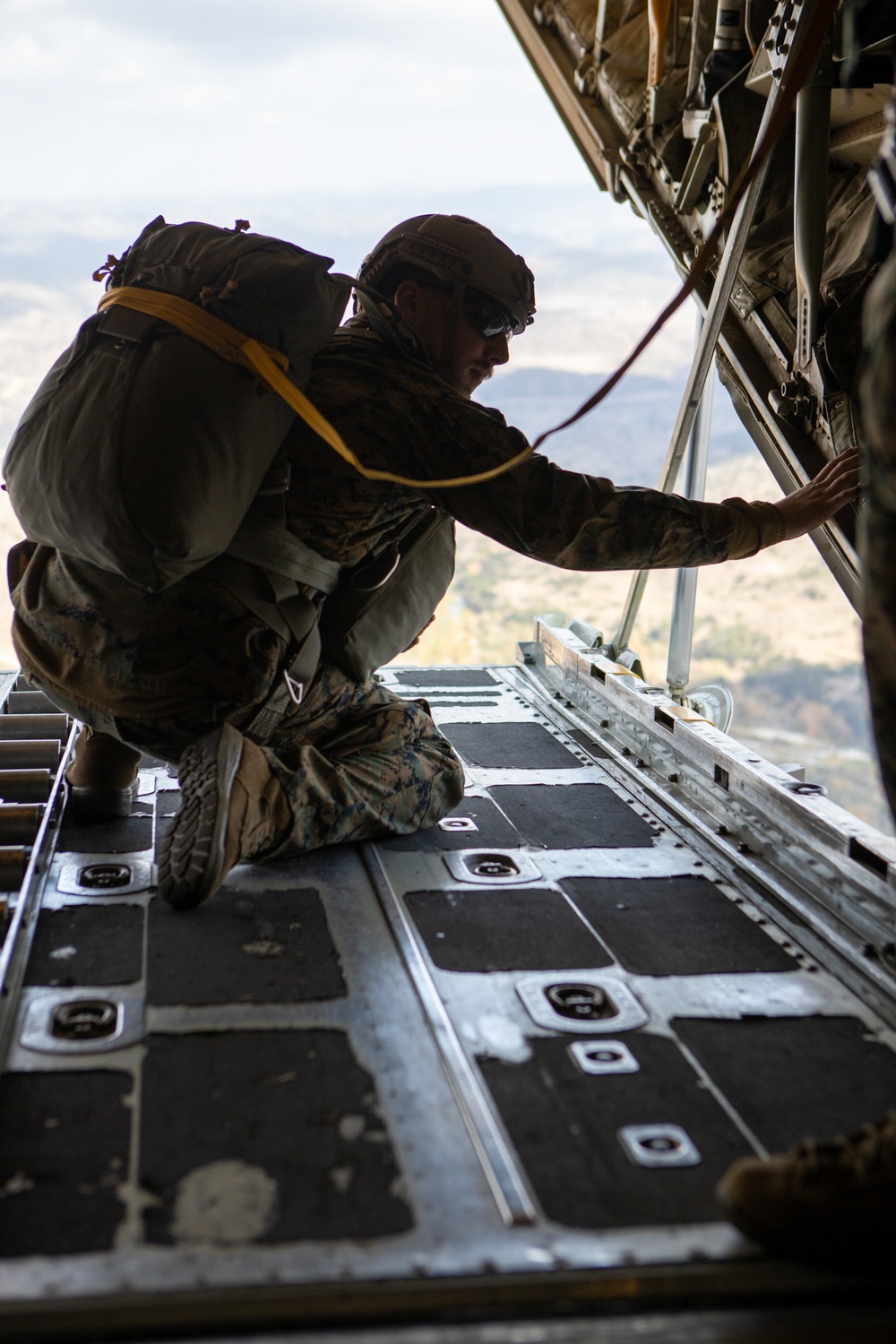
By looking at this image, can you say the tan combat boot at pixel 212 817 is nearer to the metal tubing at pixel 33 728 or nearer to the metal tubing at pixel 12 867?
the metal tubing at pixel 12 867

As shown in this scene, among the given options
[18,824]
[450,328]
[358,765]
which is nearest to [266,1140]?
[358,765]

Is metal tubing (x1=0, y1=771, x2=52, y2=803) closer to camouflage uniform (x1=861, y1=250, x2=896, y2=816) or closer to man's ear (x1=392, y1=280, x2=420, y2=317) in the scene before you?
man's ear (x1=392, y1=280, x2=420, y2=317)

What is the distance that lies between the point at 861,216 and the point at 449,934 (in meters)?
2.07

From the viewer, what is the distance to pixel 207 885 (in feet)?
7.55

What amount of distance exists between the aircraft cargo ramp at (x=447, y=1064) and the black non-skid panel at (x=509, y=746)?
45 centimetres

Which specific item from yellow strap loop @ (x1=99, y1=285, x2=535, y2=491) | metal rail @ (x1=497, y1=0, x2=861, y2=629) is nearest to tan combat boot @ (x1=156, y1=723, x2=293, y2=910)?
yellow strap loop @ (x1=99, y1=285, x2=535, y2=491)

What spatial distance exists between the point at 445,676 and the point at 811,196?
7.59 ft

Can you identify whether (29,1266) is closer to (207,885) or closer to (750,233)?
(207,885)

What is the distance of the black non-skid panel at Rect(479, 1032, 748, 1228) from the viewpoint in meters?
1.52

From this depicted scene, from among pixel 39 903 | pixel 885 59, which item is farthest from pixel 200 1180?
pixel 885 59

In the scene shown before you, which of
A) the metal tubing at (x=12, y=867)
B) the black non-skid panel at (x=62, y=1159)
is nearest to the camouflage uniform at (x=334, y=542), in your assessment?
the metal tubing at (x=12, y=867)

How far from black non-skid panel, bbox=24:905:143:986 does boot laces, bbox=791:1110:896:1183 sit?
119 cm

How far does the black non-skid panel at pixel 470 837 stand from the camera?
112 inches

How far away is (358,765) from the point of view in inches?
111
